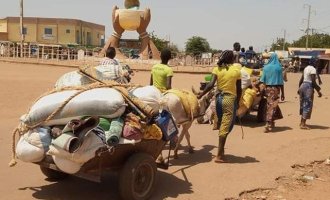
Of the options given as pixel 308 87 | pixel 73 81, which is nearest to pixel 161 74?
pixel 73 81

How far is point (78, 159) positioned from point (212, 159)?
3.33 meters

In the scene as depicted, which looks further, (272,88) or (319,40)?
(319,40)

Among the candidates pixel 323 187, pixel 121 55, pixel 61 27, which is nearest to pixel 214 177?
pixel 323 187

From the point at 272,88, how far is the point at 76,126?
6515 mm

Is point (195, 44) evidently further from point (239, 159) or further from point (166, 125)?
point (166, 125)

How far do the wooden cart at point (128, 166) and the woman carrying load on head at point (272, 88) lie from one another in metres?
5.09

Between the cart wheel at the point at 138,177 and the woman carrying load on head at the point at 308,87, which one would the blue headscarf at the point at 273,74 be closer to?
the woman carrying load on head at the point at 308,87

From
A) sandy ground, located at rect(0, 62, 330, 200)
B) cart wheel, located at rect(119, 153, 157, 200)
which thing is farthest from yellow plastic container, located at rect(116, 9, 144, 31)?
cart wheel, located at rect(119, 153, 157, 200)

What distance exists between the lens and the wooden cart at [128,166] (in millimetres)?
4559

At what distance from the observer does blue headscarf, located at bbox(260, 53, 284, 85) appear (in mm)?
9867

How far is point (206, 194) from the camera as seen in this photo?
5.41 m

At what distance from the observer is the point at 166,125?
17.5ft

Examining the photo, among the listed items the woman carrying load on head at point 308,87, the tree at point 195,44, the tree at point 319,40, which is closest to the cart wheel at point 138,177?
the woman carrying load on head at point 308,87

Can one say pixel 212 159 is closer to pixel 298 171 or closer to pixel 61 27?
pixel 298 171
